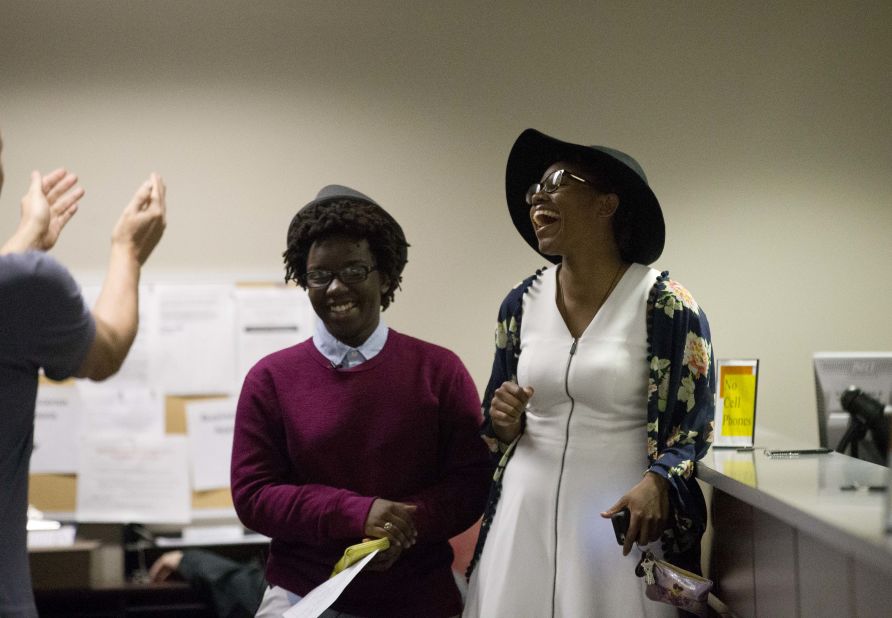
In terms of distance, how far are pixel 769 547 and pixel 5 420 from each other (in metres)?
1.36

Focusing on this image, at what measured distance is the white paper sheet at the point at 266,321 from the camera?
3441 millimetres

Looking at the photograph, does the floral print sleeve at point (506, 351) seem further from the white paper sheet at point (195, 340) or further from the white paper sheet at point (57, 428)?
the white paper sheet at point (57, 428)

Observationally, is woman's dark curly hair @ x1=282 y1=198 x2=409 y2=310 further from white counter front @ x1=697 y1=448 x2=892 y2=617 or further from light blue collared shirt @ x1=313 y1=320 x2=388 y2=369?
white counter front @ x1=697 y1=448 x2=892 y2=617

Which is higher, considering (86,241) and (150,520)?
(86,241)

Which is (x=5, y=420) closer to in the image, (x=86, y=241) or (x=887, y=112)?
(x=86, y=241)

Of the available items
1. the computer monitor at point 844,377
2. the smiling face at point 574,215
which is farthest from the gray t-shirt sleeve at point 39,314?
the computer monitor at point 844,377

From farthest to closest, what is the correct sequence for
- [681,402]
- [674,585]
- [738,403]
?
[738,403], [681,402], [674,585]


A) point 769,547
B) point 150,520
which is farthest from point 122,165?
point 769,547

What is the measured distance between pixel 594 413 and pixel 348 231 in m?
0.70

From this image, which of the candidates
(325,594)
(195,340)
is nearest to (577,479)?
(325,594)

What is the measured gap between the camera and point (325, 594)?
1.78 meters

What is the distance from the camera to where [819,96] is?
3.63 m

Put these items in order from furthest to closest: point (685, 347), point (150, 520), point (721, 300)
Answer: point (721, 300) → point (150, 520) → point (685, 347)

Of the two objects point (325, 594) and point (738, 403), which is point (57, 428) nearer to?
point (325, 594)
